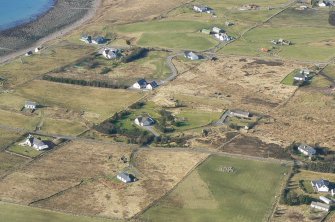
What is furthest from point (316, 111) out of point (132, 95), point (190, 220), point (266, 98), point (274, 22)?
point (274, 22)

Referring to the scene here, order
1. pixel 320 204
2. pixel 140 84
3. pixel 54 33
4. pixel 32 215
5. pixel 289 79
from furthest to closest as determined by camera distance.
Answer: pixel 54 33 → pixel 289 79 → pixel 140 84 → pixel 320 204 → pixel 32 215

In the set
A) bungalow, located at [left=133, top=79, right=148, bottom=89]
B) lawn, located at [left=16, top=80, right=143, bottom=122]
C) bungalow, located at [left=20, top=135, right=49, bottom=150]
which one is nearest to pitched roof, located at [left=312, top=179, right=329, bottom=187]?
lawn, located at [left=16, top=80, right=143, bottom=122]

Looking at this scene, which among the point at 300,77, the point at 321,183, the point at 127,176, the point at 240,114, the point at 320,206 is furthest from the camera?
the point at 300,77

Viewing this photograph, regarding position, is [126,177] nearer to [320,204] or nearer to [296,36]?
[320,204]

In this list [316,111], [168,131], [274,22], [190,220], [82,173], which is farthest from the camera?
[274,22]

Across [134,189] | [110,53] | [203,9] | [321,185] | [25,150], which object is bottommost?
[25,150]

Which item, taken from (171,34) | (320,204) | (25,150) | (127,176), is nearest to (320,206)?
(320,204)

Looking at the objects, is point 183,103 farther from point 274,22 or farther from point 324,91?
point 274,22
